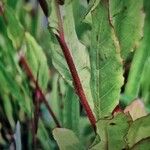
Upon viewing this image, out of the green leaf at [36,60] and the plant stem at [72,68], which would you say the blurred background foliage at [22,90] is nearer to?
the green leaf at [36,60]

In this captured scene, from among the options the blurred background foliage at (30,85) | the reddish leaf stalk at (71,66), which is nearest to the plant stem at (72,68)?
the reddish leaf stalk at (71,66)

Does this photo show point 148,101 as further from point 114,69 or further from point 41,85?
point 114,69

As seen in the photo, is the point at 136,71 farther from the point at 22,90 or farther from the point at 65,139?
the point at 65,139

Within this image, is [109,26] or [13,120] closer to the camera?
[109,26]

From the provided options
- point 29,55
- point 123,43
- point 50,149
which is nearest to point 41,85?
point 29,55

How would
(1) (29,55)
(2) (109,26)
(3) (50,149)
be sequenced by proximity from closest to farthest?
(2) (109,26), (3) (50,149), (1) (29,55)

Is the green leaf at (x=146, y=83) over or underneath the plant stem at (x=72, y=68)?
underneath
